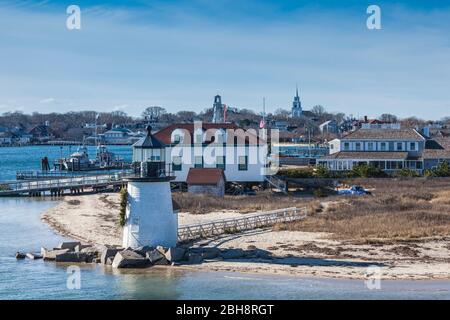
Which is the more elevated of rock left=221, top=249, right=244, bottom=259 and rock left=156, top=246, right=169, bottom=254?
rock left=156, top=246, right=169, bottom=254

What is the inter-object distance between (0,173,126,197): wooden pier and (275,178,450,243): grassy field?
811 inches

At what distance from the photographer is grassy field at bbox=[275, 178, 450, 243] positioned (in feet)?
120

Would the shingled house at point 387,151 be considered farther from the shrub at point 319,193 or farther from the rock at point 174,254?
the rock at point 174,254

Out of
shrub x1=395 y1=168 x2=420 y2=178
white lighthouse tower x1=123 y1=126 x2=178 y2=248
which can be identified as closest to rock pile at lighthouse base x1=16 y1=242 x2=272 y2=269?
white lighthouse tower x1=123 y1=126 x2=178 y2=248

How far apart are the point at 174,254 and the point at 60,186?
35509mm

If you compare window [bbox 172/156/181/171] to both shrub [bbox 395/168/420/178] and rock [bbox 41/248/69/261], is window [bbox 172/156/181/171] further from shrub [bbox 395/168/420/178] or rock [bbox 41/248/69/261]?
rock [bbox 41/248/69/261]

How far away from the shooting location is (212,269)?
1176 inches

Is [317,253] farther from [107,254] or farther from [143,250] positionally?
[107,254]

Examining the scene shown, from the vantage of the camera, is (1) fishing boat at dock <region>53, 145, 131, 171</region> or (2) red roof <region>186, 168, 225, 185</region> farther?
(1) fishing boat at dock <region>53, 145, 131, 171</region>

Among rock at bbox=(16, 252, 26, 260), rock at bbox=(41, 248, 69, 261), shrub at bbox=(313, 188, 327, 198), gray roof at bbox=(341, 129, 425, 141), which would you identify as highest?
gray roof at bbox=(341, 129, 425, 141)

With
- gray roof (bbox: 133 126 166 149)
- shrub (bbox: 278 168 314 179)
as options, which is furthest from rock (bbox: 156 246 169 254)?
shrub (bbox: 278 168 314 179)

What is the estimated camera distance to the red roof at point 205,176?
5619 cm

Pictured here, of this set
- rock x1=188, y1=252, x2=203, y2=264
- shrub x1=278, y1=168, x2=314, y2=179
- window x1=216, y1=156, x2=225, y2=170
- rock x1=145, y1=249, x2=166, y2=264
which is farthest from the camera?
shrub x1=278, y1=168, x2=314, y2=179

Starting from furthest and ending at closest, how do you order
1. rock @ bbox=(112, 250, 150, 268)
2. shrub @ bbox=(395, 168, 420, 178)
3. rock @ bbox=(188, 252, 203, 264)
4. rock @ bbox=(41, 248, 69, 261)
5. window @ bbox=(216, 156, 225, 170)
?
shrub @ bbox=(395, 168, 420, 178), window @ bbox=(216, 156, 225, 170), rock @ bbox=(41, 248, 69, 261), rock @ bbox=(188, 252, 203, 264), rock @ bbox=(112, 250, 150, 268)
